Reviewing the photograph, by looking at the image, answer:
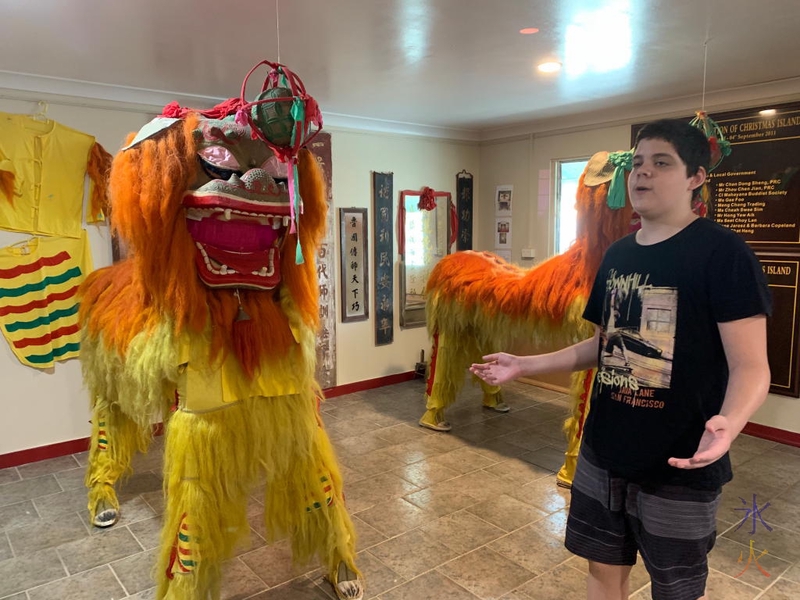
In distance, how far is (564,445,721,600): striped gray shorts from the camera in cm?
133

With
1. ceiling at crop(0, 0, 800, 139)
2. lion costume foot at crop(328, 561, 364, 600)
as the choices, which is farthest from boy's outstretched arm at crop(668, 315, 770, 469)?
ceiling at crop(0, 0, 800, 139)

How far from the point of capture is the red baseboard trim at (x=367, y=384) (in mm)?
4852

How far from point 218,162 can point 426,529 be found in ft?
6.30

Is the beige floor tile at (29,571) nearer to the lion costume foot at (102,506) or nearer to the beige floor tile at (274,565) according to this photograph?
the lion costume foot at (102,506)

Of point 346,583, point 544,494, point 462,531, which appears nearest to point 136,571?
point 346,583

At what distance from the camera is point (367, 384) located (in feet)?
16.6

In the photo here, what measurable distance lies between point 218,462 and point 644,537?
1284mm

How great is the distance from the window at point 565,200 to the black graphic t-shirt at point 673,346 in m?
3.63

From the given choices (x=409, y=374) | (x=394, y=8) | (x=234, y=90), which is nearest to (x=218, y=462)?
(x=394, y=8)

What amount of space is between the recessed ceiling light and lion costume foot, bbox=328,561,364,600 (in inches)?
105

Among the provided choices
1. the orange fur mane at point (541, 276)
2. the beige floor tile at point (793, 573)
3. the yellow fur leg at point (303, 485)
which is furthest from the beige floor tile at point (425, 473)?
the beige floor tile at point (793, 573)

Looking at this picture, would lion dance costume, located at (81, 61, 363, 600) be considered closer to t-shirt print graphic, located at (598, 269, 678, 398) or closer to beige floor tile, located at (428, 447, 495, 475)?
t-shirt print graphic, located at (598, 269, 678, 398)

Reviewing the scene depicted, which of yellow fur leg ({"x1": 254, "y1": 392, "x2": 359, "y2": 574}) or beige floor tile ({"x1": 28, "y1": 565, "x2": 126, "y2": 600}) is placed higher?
yellow fur leg ({"x1": 254, "y1": 392, "x2": 359, "y2": 574})

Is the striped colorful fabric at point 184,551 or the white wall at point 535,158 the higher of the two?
the white wall at point 535,158
